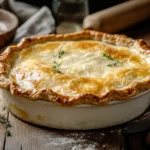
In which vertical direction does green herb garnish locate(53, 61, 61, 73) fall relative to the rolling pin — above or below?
below

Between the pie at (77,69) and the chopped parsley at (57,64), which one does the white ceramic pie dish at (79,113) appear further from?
the chopped parsley at (57,64)

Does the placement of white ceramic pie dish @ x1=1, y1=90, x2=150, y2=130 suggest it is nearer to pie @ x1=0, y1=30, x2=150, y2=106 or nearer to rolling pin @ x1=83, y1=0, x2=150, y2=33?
pie @ x1=0, y1=30, x2=150, y2=106

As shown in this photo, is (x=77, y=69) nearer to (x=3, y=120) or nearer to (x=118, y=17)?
(x=3, y=120)

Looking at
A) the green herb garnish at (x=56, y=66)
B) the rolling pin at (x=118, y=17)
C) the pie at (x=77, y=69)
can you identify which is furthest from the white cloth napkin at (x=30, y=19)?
the green herb garnish at (x=56, y=66)

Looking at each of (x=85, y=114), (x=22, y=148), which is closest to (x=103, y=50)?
(x=85, y=114)

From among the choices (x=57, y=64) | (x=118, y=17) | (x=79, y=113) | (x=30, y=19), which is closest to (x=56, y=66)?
(x=57, y=64)

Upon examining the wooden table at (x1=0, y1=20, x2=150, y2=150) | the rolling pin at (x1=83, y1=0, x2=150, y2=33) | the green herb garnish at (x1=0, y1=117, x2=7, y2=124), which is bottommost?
the wooden table at (x1=0, y1=20, x2=150, y2=150)

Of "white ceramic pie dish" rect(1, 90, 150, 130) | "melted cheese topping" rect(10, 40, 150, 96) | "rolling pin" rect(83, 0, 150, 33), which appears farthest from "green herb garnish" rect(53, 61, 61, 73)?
"rolling pin" rect(83, 0, 150, 33)
